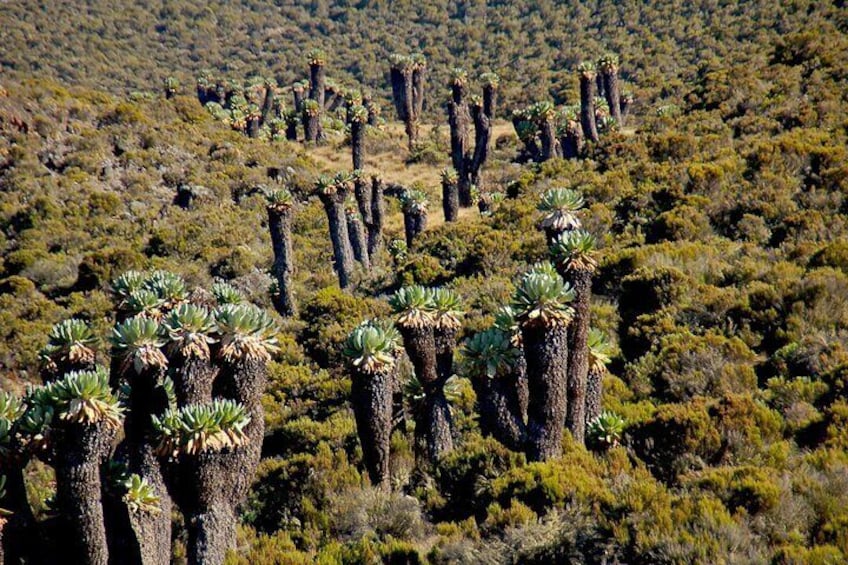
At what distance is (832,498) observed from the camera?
243 inches

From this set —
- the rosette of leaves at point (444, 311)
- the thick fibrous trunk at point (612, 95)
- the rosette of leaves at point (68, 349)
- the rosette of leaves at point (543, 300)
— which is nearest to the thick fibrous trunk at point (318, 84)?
the thick fibrous trunk at point (612, 95)

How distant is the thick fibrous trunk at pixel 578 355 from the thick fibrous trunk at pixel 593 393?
0.55 meters

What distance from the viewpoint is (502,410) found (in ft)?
31.2

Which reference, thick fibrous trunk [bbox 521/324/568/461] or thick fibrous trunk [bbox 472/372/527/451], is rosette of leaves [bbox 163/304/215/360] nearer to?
thick fibrous trunk [bbox 472/372/527/451]

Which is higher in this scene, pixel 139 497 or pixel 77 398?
pixel 77 398

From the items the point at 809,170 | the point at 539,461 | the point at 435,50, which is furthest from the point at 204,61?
the point at 539,461

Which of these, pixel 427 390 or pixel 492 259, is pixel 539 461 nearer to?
pixel 427 390

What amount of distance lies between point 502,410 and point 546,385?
1055 millimetres

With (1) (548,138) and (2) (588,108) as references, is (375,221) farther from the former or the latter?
(2) (588,108)

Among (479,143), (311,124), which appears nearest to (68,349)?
(479,143)

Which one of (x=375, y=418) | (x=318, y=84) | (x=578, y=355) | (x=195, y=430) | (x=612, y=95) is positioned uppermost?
(x=318, y=84)

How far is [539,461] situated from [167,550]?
5.79m

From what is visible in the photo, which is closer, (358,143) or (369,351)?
(369,351)

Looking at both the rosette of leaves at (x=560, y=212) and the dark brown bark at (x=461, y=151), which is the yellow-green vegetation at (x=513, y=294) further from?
the dark brown bark at (x=461, y=151)
